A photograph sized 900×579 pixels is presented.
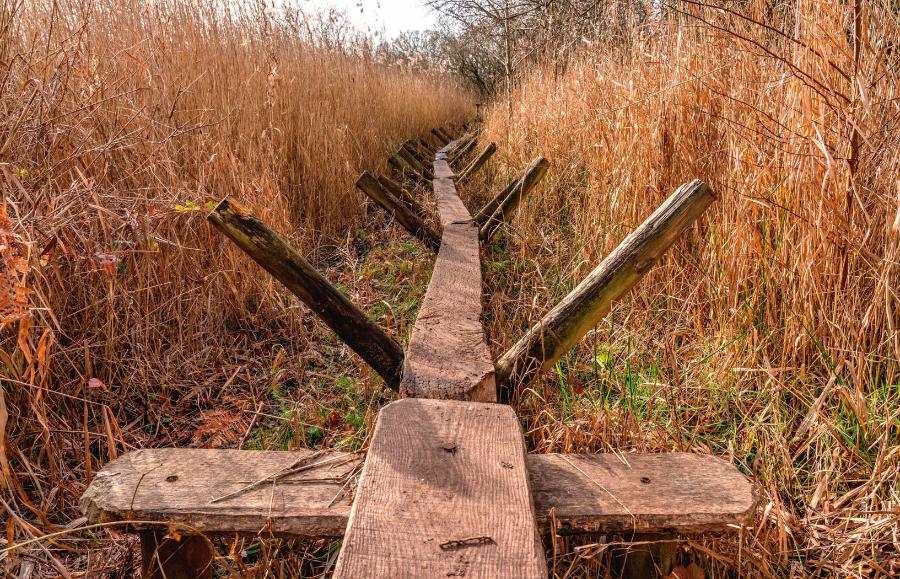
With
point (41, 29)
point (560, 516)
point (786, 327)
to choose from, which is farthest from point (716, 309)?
point (41, 29)

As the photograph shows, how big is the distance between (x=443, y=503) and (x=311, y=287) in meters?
0.93

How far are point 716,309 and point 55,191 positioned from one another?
99.4 inches

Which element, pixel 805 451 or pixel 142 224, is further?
pixel 142 224

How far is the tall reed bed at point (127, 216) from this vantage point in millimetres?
1674

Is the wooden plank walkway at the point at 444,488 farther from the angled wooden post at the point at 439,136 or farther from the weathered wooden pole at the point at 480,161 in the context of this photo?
the angled wooden post at the point at 439,136

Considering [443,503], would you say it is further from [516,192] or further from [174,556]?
[516,192]

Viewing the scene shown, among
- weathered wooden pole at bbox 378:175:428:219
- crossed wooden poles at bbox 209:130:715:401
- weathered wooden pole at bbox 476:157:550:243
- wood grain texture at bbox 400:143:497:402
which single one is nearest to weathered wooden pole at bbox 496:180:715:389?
crossed wooden poles at bbox 209:130:715:401

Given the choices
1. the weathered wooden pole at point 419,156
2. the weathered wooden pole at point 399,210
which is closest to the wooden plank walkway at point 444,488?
the weathered wooden pole at point 399,210

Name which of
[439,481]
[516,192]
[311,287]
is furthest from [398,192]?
[439,481]

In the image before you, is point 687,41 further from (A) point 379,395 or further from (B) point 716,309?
(A) point 379,395

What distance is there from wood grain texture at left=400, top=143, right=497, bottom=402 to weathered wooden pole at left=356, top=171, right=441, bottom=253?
0.58 metres

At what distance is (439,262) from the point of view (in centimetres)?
280

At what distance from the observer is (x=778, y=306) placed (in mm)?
2021

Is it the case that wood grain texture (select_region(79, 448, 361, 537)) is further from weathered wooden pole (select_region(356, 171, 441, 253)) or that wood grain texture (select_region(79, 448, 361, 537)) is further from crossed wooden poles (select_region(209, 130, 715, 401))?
weathered wooden pole (select_region(356, 171, 441, 253))
